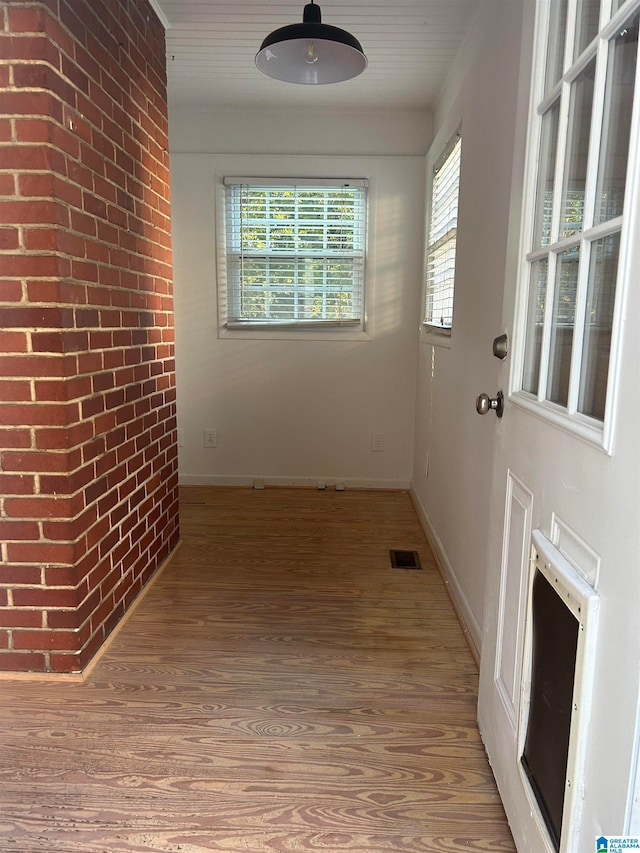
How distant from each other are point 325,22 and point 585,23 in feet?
6.42

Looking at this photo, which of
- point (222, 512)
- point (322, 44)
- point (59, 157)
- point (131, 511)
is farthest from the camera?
point (222, 512)

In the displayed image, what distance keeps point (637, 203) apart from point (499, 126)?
1.39 metres

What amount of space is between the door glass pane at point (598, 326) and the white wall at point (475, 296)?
34.8 inches

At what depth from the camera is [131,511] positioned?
2295mm

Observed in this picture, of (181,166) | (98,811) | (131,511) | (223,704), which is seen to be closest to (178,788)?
(98,811)

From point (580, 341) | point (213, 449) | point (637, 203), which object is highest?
point (637, 203)

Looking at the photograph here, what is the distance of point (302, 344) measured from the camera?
3920 mm

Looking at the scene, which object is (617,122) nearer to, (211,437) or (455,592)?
(455,592)

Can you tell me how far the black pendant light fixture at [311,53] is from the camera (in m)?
1.91

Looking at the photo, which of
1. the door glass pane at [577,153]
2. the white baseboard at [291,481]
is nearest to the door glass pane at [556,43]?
the door glass pane at [577,153]

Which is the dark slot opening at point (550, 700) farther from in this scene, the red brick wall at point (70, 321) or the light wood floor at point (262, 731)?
the red brick wall at point (70, 321)

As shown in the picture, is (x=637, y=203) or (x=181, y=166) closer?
(x=637, y=203)

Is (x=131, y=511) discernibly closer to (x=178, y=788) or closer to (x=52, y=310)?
(x=52, y=310)

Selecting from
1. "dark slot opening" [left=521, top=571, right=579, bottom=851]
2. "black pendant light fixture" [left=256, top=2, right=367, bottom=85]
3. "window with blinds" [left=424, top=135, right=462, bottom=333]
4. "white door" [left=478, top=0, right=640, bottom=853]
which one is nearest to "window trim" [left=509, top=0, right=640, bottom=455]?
"white door" [left=478, top=0, right=640, bottom=853]
